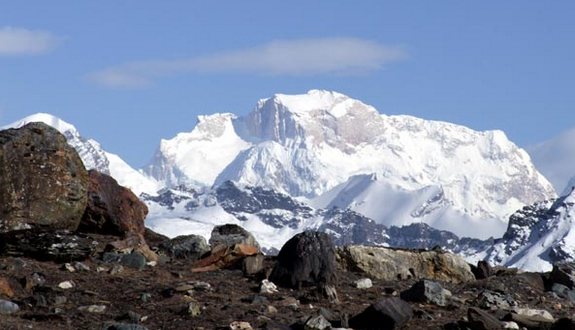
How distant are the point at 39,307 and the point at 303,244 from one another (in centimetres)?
580

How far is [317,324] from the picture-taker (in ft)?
71.2

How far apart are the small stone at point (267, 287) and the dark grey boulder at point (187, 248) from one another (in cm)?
615

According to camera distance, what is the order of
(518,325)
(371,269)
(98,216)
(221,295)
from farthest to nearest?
(98,216)
(371,269)
(221,295)
(518,325)

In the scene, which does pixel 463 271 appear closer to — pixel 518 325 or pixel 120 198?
pixel 518 325

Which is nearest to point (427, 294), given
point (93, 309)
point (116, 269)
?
point (93, 309)

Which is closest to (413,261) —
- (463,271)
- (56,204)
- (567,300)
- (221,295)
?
(463,271)

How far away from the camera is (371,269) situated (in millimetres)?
29172

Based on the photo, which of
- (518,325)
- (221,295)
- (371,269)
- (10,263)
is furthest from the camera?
(371,269)

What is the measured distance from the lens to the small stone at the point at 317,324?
2166cm

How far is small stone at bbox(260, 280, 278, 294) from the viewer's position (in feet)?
83.1

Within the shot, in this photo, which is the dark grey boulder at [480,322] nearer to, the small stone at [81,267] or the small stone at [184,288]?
the small stone at [184,288]

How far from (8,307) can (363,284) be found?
7.84 meters

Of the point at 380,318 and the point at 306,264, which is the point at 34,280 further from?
the point at 380,318

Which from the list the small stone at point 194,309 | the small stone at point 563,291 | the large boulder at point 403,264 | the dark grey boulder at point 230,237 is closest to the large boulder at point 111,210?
the dark grey boulder at point 230,237
